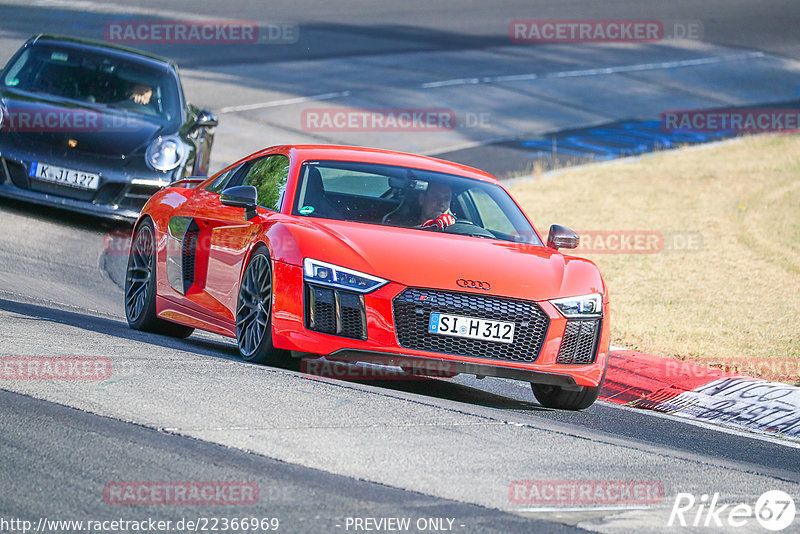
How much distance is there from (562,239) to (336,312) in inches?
78.7

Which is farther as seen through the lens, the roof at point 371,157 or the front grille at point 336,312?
the roof at point 371,157

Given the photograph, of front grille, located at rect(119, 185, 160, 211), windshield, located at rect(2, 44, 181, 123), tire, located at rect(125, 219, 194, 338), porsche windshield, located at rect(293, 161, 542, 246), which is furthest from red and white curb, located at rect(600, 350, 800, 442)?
windshield, located at rect(2, 44, 181, 123)

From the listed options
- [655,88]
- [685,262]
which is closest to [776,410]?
[685,262]

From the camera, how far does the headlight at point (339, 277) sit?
23.5 ft

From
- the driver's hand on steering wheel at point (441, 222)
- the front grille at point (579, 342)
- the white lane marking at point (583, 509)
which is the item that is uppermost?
the driver's hand on steering wheel at point (441, 222)

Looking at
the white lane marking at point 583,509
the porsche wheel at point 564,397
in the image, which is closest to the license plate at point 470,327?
the porsche wheel at point 564,397

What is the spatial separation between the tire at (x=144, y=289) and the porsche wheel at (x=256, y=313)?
162cm

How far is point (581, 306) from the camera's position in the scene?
7.61 m

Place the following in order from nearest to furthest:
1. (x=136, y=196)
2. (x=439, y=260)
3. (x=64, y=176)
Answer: (x=439, y=260)
(x=64, y=176)
(x=136, y=196)

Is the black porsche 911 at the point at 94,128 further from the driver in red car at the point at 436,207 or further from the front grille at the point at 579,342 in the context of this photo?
the front grille at the point at 579,342

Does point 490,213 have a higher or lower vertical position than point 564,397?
higher

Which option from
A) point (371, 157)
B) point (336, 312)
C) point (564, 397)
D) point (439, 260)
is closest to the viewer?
point (336, 312)

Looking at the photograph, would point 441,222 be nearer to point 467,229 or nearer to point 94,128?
point 467,229

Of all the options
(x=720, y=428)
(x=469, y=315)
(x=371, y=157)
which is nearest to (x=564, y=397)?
(x=720, y=428)
